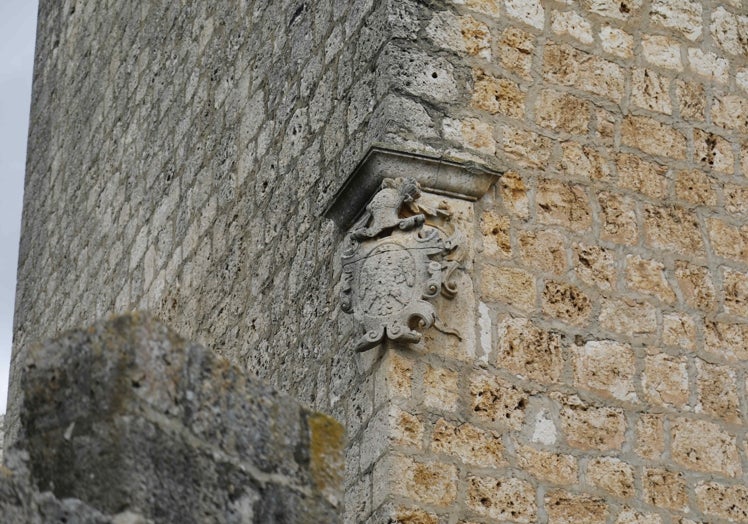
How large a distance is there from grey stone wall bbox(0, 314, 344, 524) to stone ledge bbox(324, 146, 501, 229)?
7.78 feet

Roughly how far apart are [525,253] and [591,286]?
253mm

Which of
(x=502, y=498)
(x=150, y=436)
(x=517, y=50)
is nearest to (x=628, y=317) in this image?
(x=502, y=498)

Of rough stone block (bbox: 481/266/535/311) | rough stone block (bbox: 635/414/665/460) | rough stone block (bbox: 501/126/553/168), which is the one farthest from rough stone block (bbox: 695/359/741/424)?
rough stone block (bbox: 501/126/553/168)

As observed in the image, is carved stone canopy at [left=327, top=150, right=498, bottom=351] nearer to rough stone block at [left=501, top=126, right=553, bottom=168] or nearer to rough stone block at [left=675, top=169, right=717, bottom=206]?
rough stone block at [left=501, top=126, right=553, bottom=168]

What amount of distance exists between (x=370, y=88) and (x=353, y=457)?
4.22 ft

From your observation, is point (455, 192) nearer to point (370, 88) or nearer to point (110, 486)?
point (370, 88)

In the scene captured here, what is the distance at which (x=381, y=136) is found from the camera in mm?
5277

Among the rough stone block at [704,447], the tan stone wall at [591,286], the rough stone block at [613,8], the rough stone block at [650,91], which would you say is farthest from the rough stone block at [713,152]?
the rough stone block at [704,447]

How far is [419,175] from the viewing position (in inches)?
204

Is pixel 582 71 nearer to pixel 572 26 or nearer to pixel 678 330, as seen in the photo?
pixel 572 26

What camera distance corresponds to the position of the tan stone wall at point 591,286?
494 cm

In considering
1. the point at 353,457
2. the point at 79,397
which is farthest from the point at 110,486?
the point at 353,457

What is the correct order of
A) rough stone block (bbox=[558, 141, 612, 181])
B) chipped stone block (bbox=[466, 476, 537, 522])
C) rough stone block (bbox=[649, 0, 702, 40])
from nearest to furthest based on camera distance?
1. chipped stone block (bbox=[466, 476, 537, 522])
2. rough stone block (bbox=[558, 141, 612, 181])
3. rough stone block (bbox=[649, 0, 702, 40])

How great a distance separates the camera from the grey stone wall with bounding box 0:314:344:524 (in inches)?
99.6
